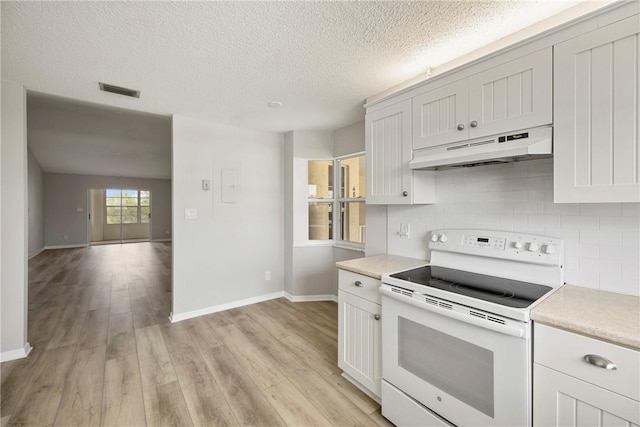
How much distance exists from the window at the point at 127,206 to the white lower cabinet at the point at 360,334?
10865 mm

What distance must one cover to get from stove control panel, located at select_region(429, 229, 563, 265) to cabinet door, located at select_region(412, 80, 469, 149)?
66cm

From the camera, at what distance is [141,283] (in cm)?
464

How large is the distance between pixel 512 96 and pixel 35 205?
1009 cm

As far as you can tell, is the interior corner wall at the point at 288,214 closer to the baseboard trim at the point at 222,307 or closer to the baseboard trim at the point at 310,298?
the baseboard trim at the point at 310,298

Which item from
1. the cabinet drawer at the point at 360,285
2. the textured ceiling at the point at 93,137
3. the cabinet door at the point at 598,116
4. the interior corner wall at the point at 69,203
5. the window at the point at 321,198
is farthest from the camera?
the interior corner wall at the point at 69,203

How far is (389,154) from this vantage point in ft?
7.05

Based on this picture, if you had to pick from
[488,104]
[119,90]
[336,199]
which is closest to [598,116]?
[488,104]

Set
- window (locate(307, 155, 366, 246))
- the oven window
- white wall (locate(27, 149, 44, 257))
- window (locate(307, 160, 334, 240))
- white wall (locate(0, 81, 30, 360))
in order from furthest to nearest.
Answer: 1. white wall (locate(27, 149, 44, 257))
2. window (locate(307, 160, 334, 240))
3. window (locate(307, 155, 366, 246))
4. white wall (locate(0, 81, 30, 360))
5. the oven window

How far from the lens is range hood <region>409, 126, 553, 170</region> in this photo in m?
1.36

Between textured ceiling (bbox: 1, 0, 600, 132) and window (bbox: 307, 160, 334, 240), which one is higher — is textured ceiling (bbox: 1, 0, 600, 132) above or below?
above

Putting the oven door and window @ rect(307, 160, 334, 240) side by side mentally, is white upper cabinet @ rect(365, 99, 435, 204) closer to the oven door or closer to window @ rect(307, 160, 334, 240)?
the oven door

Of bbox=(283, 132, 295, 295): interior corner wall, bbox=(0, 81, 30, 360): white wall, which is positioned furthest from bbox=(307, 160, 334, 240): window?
bbox=(0, 81, 30, 360): white wall

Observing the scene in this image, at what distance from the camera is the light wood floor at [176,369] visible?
175 cm

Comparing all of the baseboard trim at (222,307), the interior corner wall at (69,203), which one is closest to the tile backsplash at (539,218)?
the baseboard trim at (222,307)
